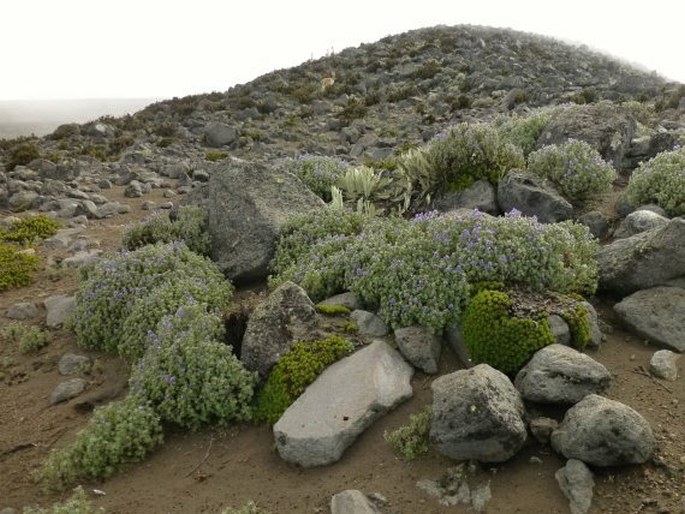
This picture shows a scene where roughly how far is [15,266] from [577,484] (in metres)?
10.4

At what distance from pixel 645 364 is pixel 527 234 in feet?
5.86

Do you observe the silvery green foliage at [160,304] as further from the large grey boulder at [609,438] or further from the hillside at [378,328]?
the large grey boulder at [609,438]

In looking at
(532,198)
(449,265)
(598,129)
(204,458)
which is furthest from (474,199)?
(204,458)

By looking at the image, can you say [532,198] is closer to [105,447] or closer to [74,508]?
[105,447]

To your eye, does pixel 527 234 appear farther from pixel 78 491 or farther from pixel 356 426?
pixel 78 491

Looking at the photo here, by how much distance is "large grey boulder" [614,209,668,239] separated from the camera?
748cm

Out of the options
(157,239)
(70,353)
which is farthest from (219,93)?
(70,353)

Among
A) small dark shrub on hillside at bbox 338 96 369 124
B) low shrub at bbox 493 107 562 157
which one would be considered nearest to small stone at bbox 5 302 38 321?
low shrub at bbox 493 107 562 157

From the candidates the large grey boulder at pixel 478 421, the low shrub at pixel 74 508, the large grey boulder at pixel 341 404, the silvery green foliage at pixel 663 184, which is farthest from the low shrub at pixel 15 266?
the silvery green foliage at pixel 663 184

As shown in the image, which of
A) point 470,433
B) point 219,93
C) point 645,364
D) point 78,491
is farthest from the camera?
point 219,93

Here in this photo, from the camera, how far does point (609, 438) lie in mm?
4301

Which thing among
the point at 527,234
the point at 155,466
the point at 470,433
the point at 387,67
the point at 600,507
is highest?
the point at 387,67

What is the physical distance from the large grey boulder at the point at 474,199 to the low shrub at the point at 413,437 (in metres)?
4.52

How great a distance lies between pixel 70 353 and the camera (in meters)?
7.91
